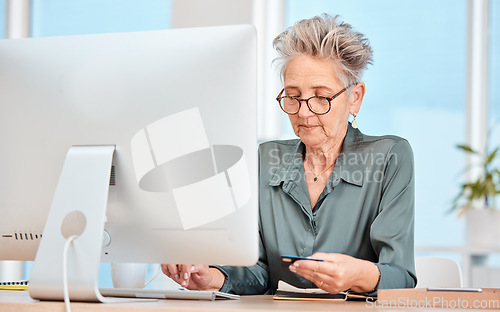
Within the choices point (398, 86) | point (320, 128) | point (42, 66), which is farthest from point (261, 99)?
point (42, 66)

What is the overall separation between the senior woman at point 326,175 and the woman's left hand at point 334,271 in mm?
252

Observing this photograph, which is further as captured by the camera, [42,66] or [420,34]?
[420,34]

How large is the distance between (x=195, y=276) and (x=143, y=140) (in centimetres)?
45

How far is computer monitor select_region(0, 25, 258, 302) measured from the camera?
107 centimetres

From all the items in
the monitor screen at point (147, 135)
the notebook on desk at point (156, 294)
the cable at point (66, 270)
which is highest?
the monitor screen at point (147, 135)

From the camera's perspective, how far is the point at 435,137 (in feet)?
12.0

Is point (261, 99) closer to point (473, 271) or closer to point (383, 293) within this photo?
point (473, 271)

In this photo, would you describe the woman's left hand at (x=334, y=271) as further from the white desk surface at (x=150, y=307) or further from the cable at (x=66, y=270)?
the cable at (x=66, y=270)

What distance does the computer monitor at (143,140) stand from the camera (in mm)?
1069

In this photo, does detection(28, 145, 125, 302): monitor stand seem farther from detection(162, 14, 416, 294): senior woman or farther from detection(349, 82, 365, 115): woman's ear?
detection(349, 82, 365, 115): woman's ear

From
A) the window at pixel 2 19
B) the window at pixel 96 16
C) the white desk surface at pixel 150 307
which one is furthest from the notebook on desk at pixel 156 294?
the window at pixel 2 19

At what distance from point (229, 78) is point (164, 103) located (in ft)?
0.43

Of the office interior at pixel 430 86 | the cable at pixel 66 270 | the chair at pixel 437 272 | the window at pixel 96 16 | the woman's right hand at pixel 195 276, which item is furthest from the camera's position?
the window at pixel 96 16

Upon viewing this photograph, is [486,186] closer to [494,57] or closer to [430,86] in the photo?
[430,86]
